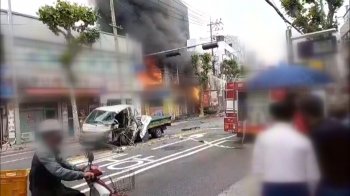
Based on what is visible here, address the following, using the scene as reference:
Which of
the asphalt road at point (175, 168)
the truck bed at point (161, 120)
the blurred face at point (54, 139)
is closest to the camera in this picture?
the blurred face at point (54, 139)

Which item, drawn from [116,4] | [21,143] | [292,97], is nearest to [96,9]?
[116,4]

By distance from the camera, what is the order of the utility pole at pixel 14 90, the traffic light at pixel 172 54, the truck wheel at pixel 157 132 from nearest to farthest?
1. the utility pole at pixel 14 90
2. the traffic light at pixel 172 54
3. the truck wheel at pixel 157 132

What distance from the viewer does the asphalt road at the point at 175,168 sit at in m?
3.21

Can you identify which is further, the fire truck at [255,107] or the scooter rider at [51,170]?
the scooter rider at [51,170]

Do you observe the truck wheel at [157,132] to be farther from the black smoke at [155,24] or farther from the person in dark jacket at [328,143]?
the person in dark jacket at [328,143]

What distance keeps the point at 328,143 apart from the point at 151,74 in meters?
0.84

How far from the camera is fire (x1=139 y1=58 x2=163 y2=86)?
5.42 feet

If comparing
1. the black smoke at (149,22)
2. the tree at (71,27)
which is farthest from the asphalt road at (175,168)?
the black smoke at (149,22)

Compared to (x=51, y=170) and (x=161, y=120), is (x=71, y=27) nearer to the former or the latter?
(x=51, y=170)

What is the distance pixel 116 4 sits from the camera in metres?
1.95

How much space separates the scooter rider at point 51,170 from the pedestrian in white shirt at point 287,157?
83cm

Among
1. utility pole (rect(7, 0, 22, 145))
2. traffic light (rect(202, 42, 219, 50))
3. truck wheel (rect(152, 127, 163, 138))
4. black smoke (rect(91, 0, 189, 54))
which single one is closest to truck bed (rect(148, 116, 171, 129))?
traffic light (rect(202, 42, 219, 50))

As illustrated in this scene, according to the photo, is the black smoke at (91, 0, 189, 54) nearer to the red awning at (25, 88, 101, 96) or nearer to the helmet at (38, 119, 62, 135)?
the red awning at (25, 88, 101, 96)

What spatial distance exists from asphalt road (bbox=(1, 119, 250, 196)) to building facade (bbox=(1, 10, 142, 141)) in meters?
0.39
